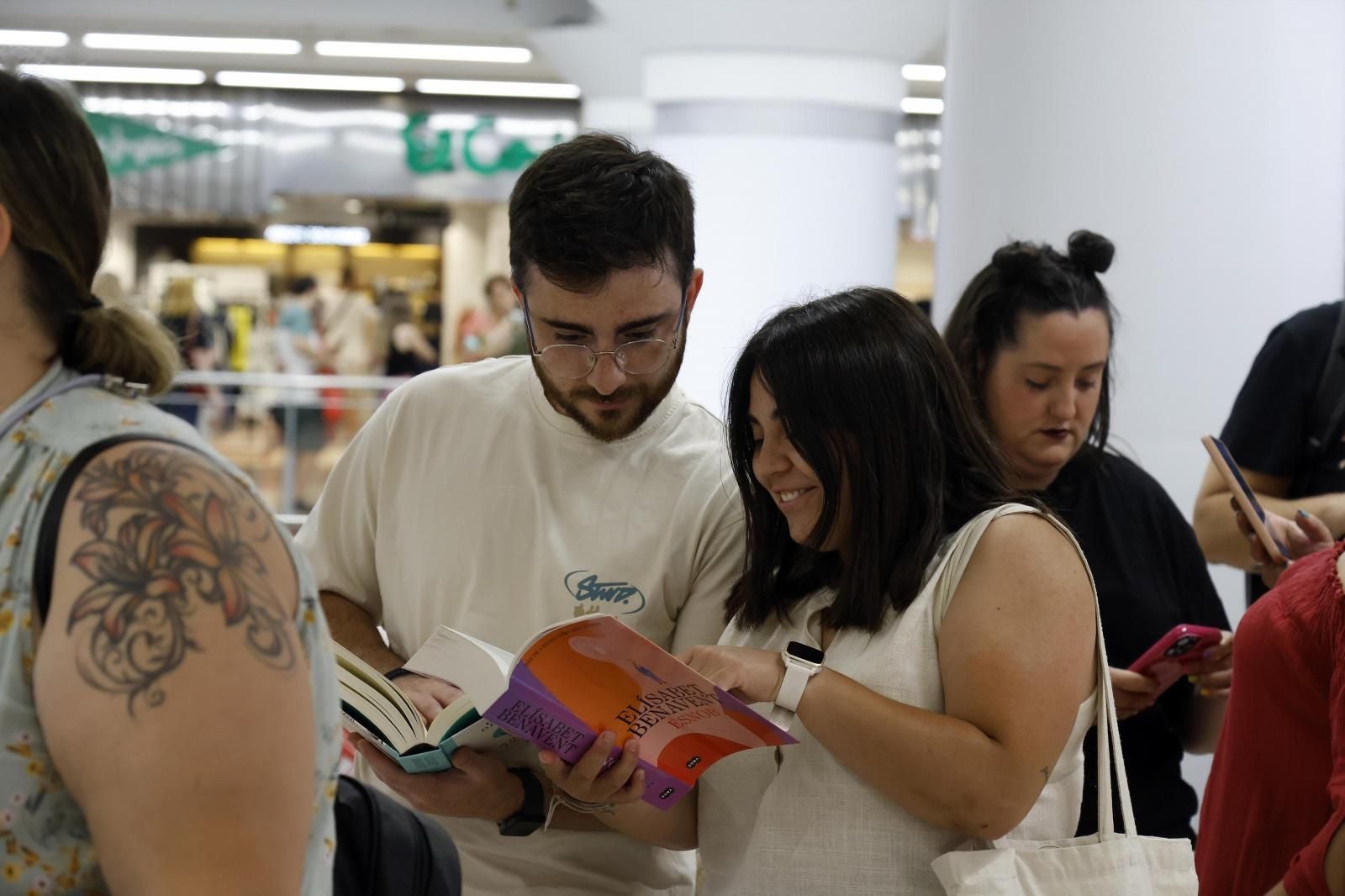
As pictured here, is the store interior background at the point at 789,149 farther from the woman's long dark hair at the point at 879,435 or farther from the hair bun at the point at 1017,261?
the hair bun at the point at 1017,261

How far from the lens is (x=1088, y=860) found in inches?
72.2

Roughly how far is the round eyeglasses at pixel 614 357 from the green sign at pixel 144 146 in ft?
46.7

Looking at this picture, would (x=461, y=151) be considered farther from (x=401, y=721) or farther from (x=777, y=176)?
(x=401, y=721)

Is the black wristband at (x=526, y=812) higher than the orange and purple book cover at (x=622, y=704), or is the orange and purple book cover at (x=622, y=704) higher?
the orange and purple book cover at (x=622, y=704)

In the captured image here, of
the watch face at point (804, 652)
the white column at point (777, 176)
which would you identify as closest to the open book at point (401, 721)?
the watch face at point (804, 652)

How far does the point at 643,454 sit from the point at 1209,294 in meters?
2.30

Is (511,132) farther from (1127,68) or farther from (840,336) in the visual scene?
(840,336)

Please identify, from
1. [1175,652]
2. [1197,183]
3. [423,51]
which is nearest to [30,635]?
[1175,652]

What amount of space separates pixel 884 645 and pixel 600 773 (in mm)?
398

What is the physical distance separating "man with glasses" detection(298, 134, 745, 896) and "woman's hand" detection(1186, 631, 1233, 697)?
84cm

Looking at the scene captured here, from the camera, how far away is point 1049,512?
1926 mm

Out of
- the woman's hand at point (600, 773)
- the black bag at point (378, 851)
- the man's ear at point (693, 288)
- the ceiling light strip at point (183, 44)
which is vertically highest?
the ceiling light strip at point (183, 44)

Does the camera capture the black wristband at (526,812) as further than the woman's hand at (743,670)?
Yes

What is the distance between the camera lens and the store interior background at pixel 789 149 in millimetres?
3975
